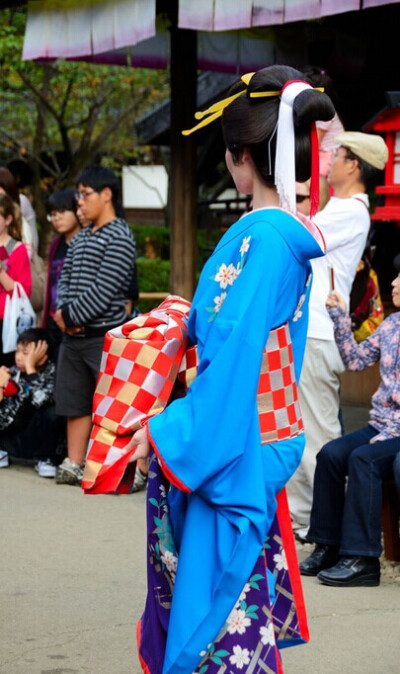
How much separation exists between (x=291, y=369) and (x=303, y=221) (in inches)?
14.8

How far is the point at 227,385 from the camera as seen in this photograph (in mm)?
Answer: 2400

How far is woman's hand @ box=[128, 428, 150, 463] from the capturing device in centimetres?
253

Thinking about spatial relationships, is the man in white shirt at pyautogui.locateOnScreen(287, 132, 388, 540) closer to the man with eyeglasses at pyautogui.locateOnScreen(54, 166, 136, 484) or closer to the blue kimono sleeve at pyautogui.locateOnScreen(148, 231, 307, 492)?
A: the man with eyeglasses at pyautogui.locateOnScreen(54, 166, 136, 484)

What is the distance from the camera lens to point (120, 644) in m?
3.97

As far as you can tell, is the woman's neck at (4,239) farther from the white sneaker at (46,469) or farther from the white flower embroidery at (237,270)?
the white flower embroidery at (237,270)

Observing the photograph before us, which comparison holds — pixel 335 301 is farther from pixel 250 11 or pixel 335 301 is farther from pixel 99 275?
pixel 250 11

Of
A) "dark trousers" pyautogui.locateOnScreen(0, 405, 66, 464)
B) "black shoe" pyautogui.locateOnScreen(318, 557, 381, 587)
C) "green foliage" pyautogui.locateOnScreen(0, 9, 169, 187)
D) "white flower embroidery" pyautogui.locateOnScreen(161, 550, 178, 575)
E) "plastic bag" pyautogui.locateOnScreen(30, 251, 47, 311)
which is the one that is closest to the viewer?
"white flower embroidery" pyautogui.locateOnScreen(161, 550, 178, 575)

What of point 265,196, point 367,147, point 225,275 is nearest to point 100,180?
point 367,147

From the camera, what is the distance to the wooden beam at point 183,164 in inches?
313

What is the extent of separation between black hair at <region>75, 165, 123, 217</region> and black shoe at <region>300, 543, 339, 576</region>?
2624 millimetres

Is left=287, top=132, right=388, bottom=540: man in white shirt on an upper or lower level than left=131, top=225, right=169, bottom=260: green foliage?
upper

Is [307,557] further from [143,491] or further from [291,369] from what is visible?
[291,369]

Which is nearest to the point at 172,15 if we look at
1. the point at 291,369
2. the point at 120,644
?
the point at 120,644

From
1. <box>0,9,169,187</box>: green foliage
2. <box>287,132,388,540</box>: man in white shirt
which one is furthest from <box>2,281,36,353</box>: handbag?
<box>0,9,169,187</box>: green foliage
